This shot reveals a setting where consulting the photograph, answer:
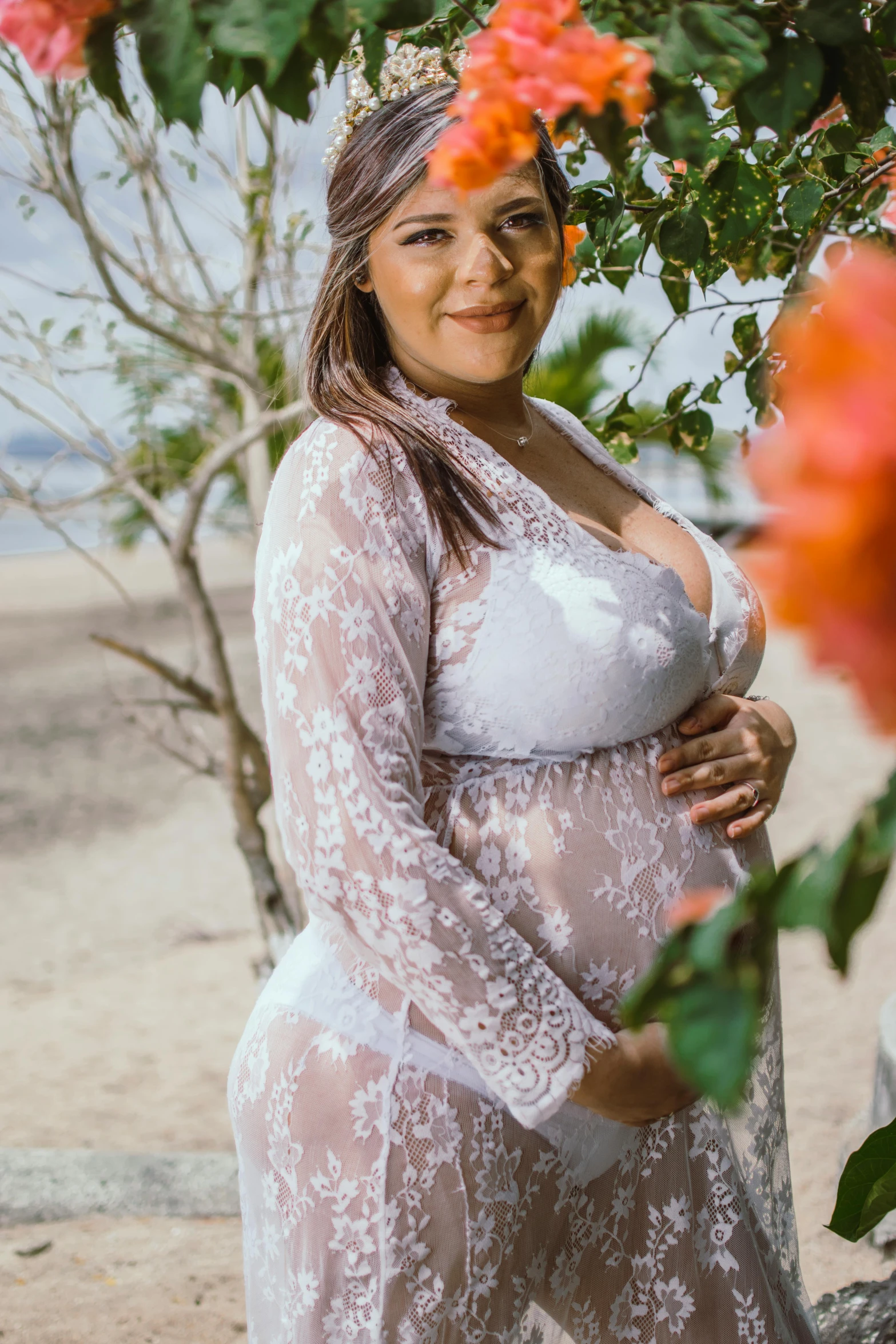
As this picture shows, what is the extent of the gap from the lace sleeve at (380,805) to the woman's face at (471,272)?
0.96 ft

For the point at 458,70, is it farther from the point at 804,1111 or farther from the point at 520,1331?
the point at 804,1111

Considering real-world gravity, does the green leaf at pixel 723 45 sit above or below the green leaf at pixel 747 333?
above

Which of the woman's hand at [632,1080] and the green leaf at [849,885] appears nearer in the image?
the green leaf at [849,885]

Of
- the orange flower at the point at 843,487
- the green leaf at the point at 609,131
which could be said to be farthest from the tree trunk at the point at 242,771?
the orange flower at the point at 843,487

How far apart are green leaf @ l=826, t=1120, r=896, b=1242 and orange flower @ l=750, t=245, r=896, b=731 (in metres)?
0.96

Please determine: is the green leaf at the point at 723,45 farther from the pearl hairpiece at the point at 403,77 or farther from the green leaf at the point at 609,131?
the pearl hairpiece at the point at 403,77

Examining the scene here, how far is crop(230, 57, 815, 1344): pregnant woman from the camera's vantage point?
115cm

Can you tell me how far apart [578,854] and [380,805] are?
263 millimetres

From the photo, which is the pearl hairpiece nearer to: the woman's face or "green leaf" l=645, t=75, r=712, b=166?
the woman's face

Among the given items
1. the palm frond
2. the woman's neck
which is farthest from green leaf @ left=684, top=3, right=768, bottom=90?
the palm frond

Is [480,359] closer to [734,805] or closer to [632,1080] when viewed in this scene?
[734,805]

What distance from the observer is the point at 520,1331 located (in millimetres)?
1352

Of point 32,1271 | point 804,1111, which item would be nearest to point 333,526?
point 32,1271

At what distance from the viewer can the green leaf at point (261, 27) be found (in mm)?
706
